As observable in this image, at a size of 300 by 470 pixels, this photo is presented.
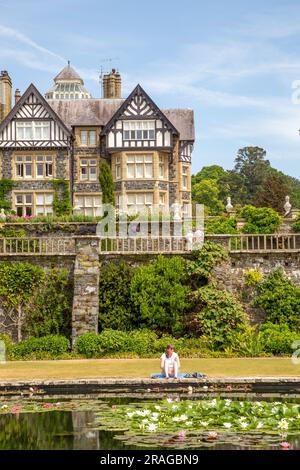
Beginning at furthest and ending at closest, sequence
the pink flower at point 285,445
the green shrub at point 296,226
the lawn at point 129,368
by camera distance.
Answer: the green shrub at point 296,226 → the lawn at point 129,368 → the pink flower at point 285,445

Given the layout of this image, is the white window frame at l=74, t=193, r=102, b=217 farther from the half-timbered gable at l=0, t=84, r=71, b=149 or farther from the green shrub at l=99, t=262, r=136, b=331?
the green shrub at l=99, t=262, r=136, b=331

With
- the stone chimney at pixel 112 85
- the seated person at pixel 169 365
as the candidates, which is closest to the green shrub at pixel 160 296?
the seated person at pixel 169 365

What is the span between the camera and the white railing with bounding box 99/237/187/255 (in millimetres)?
29172

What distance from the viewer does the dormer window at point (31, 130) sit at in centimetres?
5216

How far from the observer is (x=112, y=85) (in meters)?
57.0

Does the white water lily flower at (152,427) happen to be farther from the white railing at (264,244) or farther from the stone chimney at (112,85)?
the stone chimney at (112,85)

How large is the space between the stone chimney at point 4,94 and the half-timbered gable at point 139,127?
6.55m

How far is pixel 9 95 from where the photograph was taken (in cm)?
5569

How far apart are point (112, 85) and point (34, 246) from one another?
29751mm

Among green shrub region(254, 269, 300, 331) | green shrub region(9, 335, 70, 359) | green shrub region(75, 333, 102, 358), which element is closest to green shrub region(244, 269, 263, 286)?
green shrub region(254, 269, 300, 331)
